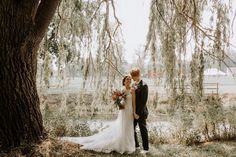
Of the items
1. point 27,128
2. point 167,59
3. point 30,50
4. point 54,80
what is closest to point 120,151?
point 27,128

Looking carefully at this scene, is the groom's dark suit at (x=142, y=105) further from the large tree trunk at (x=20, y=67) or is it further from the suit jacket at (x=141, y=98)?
the large tree trunk at (x=20, y=67)

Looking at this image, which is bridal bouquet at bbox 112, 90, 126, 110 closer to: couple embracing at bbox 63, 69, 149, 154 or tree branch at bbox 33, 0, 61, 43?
couple embracing at bbox 63, 69, 149, 154

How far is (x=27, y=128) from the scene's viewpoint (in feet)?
15.6

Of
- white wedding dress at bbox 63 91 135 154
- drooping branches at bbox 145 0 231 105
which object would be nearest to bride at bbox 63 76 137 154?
white wedding dress at bbox 63 91 135 154

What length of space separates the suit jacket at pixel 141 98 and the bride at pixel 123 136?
0.07 m

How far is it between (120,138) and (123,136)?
1.9 inches

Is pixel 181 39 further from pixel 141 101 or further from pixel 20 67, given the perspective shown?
pixel 20 67

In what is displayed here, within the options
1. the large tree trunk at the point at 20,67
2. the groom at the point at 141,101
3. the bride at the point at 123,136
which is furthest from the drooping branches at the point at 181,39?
the large tree trunk at the point at 20,67

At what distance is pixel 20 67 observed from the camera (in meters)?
4.68

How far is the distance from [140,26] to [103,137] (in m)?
2.79

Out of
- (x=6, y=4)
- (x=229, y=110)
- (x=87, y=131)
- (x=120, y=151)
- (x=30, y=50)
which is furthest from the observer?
(x=229, y=110)

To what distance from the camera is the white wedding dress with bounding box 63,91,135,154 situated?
5.44m

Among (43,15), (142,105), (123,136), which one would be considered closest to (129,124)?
(123,136)

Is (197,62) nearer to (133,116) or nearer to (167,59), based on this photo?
(167,59)
